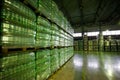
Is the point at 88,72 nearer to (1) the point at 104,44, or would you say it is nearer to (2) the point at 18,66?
(2) the point at 18,66

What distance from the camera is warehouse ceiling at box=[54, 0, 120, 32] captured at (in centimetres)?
1164

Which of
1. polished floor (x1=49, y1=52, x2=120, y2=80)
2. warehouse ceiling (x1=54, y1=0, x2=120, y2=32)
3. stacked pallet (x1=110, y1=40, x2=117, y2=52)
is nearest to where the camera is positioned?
polished floor (x1=49, y1=52, x2=120, y2=80)

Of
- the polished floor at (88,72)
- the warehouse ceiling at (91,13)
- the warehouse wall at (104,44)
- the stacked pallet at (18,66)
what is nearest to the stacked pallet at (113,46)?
the warehouse wall at (104,44)

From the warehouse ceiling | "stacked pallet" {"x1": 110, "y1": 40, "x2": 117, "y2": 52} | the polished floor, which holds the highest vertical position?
the warehouse ceiling

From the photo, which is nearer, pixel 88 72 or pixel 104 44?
pixel 88 72

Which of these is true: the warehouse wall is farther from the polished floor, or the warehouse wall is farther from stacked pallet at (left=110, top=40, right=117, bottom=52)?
the polished floor

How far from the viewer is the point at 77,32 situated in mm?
23906

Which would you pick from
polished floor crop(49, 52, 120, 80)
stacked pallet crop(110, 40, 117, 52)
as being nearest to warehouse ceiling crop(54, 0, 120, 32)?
stacked pallet crop(110, 40, 117, 52)

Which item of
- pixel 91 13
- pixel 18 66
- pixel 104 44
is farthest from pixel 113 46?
pixel 18 66

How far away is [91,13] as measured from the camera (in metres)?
15.2

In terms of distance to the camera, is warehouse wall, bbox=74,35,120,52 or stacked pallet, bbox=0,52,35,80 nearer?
stacked pallet, bbox=0,52,35,80

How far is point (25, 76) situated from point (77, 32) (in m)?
22.1

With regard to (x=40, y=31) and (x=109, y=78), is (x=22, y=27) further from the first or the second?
(x=109, y=78)

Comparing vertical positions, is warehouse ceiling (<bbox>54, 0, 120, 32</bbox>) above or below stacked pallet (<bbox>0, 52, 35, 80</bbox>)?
above
